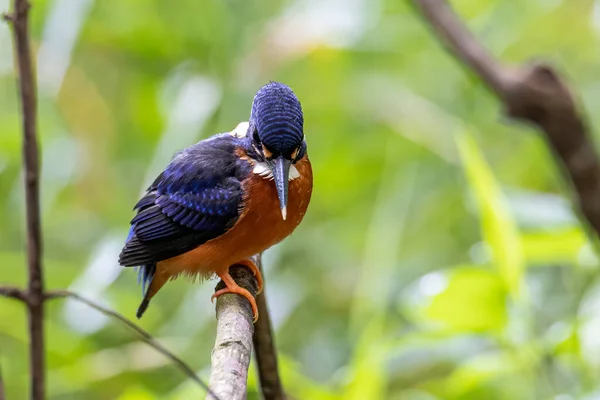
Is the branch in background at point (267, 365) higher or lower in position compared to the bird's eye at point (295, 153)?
lower

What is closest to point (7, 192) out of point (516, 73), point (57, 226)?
point (57, 226)

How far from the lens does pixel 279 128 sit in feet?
5.62

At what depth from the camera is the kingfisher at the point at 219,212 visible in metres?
1.96

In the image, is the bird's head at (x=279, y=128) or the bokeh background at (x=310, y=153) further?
the bokeh background at (x=310, y=153)

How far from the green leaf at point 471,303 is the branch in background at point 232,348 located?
53cm

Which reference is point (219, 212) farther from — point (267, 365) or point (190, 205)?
point (267, 365)

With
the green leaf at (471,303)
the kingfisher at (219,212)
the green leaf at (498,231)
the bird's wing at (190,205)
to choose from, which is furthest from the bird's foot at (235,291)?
the green leaf at (498,231)

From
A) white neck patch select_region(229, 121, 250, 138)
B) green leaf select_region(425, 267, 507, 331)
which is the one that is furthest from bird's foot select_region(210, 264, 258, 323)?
green leaf select_region(425, 267, 507, 331)

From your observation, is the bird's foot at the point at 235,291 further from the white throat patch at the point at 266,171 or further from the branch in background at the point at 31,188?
the branch in background at the point at 31,188

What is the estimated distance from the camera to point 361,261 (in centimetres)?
356

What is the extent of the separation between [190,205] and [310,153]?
1.59 meters

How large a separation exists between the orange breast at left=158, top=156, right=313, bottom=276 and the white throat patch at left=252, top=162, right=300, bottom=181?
0.01 metres

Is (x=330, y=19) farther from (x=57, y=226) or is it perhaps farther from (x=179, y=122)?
(x=57, y=226)

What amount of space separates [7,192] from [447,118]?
1.97 meters
